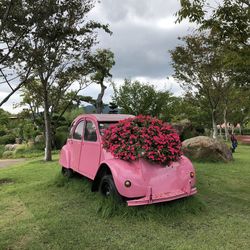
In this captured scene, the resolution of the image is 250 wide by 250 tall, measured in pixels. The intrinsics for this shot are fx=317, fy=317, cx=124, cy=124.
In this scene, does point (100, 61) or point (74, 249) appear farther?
point (100, 61)

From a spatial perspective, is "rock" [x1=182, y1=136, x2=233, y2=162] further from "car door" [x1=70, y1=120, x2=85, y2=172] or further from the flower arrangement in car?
the flower arrangement in car

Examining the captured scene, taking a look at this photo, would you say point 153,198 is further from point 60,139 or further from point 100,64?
point 60,139

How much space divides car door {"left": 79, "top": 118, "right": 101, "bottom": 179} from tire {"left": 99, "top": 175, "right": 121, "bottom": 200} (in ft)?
1.46

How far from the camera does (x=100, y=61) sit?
658 inches

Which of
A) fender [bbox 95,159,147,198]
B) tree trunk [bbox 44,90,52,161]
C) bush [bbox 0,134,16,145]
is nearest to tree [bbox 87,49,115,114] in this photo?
tree trunk [bbox 44,90,52,161]

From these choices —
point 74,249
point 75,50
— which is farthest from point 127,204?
point 75,50

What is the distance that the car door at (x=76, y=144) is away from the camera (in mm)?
7346

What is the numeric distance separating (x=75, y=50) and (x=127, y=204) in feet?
32.0

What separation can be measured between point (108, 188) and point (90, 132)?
5.52ft

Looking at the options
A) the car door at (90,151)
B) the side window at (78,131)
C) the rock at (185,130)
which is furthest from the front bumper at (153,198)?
the rock at (185,130)

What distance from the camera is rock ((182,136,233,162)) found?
11.8 meters

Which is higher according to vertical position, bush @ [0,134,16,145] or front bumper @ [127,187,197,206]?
front bumper @ [127,187,197,206]

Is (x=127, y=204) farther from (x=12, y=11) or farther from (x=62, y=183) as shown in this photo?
(x=12, y=11)

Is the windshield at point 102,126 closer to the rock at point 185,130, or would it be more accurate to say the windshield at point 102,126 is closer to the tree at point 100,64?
the tree at point 100,64
